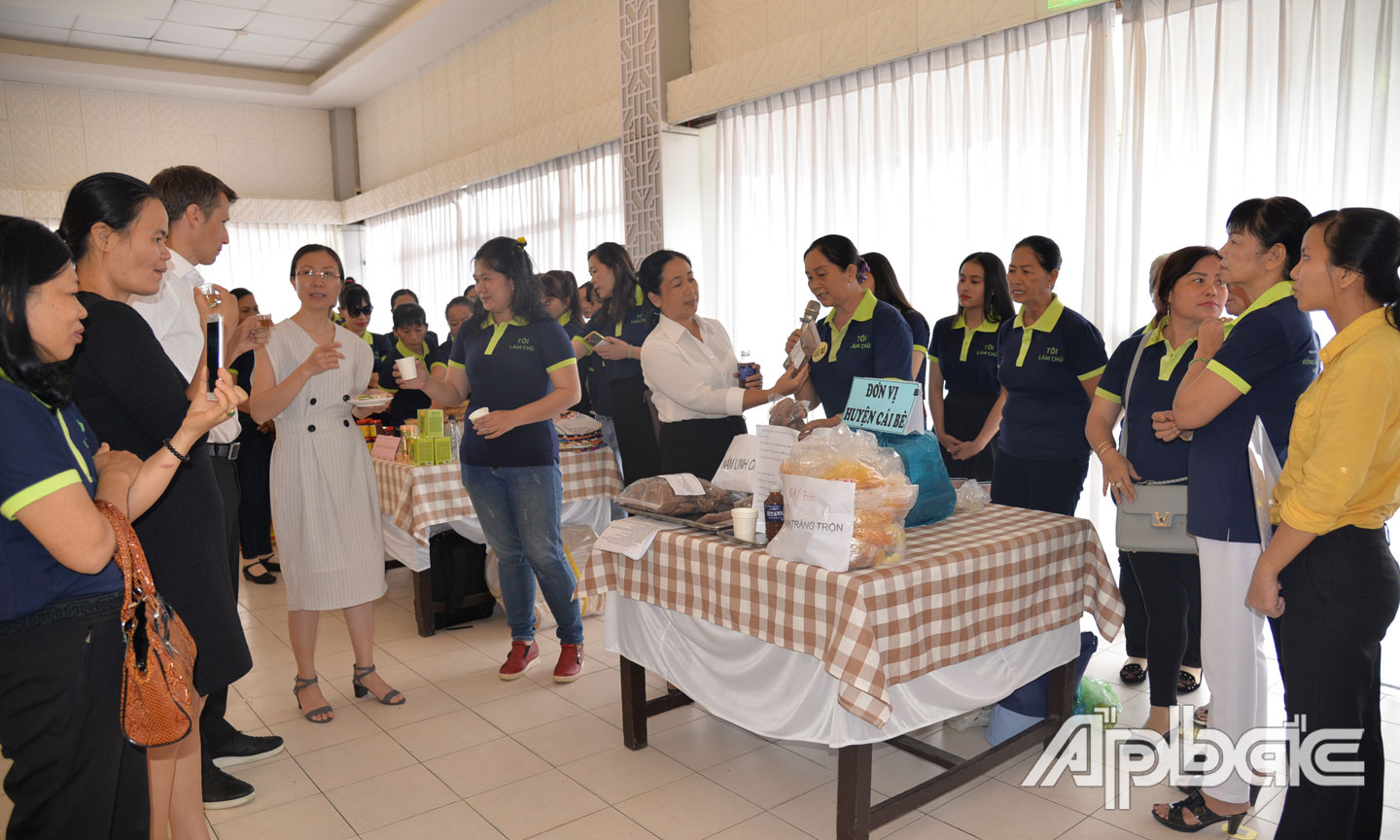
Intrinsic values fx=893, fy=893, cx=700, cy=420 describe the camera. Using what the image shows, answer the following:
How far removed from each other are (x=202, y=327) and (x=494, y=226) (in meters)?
5.98

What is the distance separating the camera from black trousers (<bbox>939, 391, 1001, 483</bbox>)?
3.86 metres

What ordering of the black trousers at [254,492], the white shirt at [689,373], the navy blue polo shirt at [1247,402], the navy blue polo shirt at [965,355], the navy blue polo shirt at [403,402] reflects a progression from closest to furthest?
the navy blue polo shirt at [1247,402] < the white shirt at [689,373] < the navy blue polo shirt at [965,355] < the black trousers at [254,492] < the navy blue polo shirt at [403,402]

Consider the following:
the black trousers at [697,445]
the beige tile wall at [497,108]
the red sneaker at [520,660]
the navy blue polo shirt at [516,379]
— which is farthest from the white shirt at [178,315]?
the beige tile wall at [497,108]

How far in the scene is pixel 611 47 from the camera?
6.49 meters

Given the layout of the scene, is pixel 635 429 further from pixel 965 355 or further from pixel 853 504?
pixel 853 504

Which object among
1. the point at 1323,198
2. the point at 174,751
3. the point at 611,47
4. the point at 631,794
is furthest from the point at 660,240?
the point at 174,751

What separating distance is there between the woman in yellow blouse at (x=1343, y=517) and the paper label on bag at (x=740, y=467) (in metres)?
1.22

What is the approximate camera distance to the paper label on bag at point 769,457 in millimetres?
2283

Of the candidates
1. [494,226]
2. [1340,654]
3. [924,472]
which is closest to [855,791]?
[924,472]

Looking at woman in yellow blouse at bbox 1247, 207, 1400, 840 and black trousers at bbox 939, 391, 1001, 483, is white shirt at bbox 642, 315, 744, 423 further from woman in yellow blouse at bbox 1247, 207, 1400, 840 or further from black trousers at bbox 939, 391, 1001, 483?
woman in yellow blouse at bbox 1247, 207, 1400, 840

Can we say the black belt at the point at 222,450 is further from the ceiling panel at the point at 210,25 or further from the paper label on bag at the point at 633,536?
the ceiling panel at the point at 210,25

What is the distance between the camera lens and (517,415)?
10.3 ft

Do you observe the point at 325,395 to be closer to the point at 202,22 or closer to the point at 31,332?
the point at 31,332

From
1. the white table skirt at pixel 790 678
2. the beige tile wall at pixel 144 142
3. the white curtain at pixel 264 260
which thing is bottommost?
the white table skirt at pixel 790 678
